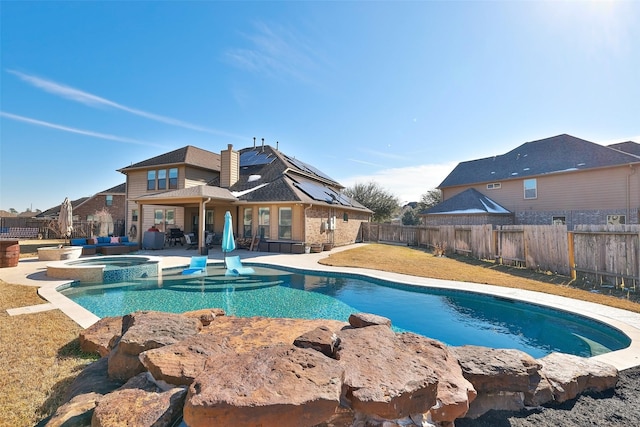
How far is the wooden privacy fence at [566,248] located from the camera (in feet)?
26.0

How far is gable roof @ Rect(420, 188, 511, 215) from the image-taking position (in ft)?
70.9

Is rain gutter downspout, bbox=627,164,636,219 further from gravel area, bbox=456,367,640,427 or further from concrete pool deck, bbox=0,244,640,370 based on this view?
gravel area, bbox=456,367,640,427

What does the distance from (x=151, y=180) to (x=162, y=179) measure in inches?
44.1

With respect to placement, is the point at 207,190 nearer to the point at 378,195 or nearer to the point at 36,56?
the point at 36,56

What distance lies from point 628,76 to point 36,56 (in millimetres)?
22525

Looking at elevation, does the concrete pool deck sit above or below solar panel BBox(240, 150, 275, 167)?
below

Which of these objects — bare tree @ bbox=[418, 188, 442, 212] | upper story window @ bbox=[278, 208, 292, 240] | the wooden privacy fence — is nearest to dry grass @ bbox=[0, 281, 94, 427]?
upper story window @ bbox=[278, 208, 292, 240]

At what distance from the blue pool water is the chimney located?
1025cm

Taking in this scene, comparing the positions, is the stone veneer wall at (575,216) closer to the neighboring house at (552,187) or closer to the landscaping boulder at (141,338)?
the neighboring house at (552,187)

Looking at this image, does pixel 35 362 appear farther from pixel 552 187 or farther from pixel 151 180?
pixel 552 187

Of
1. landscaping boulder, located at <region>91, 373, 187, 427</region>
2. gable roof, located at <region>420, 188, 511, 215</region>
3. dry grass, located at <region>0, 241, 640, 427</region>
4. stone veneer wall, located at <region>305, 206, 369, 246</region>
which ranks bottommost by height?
dry grass, located at <region>0, 241, 640, 427</region>

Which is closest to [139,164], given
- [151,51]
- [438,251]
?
[151,51]

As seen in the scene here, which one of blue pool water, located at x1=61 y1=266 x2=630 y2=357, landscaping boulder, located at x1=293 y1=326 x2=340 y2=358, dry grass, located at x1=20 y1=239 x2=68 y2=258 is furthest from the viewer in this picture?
dry grass, located at x1=20 y1=239 x2=68 y2=258

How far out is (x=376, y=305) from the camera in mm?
7527
